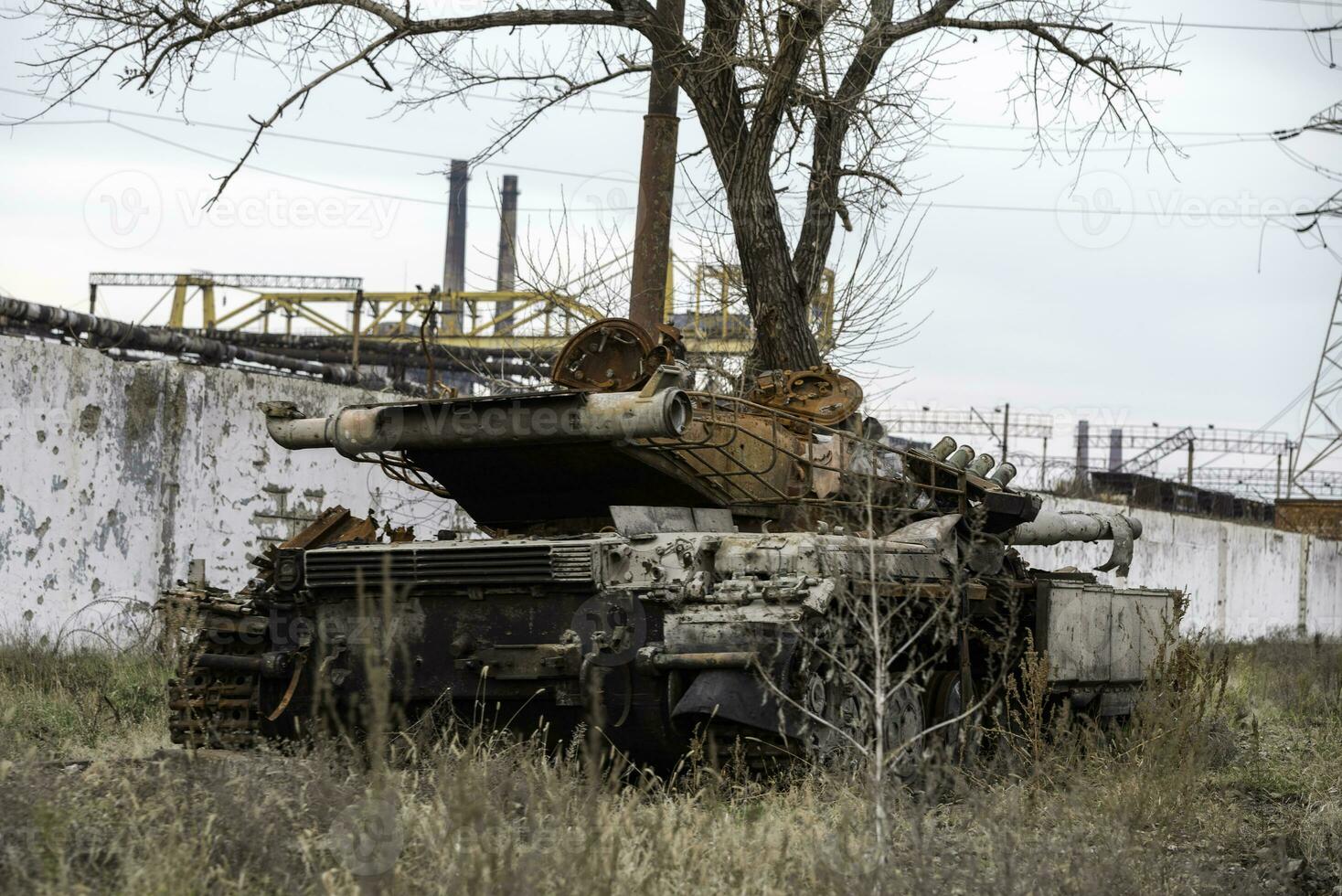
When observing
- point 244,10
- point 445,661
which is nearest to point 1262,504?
point 244,10

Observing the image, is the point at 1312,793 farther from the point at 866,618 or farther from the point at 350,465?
the point at 350,465

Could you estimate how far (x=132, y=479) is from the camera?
13.0 meters

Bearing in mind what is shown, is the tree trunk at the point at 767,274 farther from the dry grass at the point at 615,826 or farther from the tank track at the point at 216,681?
the tank track at the point at 216,681

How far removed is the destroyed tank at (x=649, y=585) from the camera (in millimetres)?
7418

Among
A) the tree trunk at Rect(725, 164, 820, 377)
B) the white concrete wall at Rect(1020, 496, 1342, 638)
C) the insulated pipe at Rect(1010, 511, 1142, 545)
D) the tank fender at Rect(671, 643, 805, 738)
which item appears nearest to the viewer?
the tank fender at Rect(671, 643, 805, 738)

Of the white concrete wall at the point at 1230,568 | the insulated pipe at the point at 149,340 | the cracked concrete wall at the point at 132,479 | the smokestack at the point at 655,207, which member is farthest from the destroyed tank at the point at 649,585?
the white concrete wall at the point at 1230,568

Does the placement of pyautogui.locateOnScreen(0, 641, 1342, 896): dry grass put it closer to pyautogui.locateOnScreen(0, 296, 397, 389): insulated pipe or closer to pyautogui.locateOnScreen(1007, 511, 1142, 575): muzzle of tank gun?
pyautogui.locateOnScreen(1007, 511, 1142, 575): muzzle of tank gun

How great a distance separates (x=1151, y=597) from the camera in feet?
37.6

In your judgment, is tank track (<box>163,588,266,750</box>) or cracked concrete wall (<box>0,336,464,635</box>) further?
cracked concrete wall (<box>0,336,464,635</box>)

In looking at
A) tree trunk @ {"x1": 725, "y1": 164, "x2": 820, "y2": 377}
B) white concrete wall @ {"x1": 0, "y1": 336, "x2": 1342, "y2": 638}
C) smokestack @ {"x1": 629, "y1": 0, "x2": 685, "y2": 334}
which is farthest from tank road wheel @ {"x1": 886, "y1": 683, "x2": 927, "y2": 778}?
white concrete wall @ {"x1": 0, "y1": 336, "x2": 1342, "y2": 638}

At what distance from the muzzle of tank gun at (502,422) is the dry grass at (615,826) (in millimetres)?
1572

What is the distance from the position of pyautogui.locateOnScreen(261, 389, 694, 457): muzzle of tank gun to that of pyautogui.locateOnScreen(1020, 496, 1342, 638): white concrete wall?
510 inches

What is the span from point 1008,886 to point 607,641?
2.75 m

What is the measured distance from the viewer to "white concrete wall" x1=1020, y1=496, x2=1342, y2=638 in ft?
75.4
